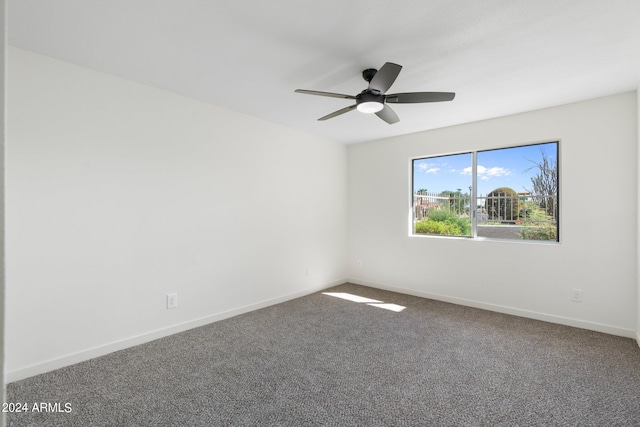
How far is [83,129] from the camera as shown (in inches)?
92.4

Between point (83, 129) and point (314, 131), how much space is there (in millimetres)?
2594

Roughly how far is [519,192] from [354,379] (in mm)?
2888

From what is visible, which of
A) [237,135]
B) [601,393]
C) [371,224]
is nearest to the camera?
[601,393]

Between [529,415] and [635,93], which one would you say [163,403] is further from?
[635,93]

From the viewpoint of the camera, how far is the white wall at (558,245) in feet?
9.27

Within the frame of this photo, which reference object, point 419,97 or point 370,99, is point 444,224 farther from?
point 370,99

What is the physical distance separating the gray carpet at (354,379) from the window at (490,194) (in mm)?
1144

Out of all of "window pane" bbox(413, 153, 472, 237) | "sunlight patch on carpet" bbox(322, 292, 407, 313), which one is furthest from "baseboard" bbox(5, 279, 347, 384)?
"window pane" bbox(413, 153, 472, 237)

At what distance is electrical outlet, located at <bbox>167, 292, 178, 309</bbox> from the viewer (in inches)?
112

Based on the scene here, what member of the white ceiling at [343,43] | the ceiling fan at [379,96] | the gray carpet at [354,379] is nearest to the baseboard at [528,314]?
the gray carpet at [354,379]

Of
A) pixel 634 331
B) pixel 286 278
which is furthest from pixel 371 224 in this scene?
pixel 634 331

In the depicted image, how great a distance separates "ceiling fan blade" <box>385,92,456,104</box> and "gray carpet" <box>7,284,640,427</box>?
2.02 metres

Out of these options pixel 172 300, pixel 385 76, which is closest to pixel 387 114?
pixel 385 76

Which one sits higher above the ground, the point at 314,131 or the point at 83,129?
the point at 314,131
